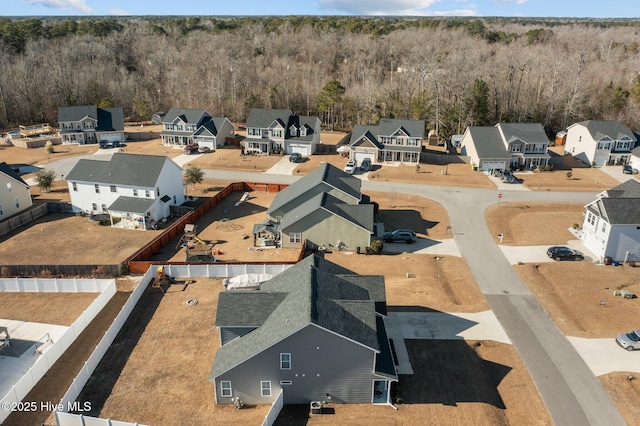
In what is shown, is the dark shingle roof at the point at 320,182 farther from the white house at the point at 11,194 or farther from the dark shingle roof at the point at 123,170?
the white house at the point at 11,194

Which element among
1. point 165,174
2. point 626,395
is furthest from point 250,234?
point 626,395

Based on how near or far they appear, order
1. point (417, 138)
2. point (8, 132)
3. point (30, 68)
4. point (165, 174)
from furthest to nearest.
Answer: point (30, 68)
point (8, 132)
point (417, 138)
point (165, 174)

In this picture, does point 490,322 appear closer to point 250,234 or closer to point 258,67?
point 250,234

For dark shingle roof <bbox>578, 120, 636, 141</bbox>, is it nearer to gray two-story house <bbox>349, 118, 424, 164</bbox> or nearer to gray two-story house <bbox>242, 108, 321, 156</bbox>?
gray two-story house <bbox>349, 118, 424, 164</bbox>

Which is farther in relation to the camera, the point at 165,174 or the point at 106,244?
the point at 165,174

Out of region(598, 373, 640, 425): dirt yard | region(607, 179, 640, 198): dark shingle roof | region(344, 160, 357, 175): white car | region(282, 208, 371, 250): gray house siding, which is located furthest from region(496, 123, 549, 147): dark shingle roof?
region(598, 373, 640, 425): dirt yard

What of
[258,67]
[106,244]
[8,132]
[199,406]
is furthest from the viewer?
[258,67]

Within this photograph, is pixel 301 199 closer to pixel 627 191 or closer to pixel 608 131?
pixel 627 191

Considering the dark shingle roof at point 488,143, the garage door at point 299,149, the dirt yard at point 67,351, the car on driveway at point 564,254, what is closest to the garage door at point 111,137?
the garage door at point 299,149
